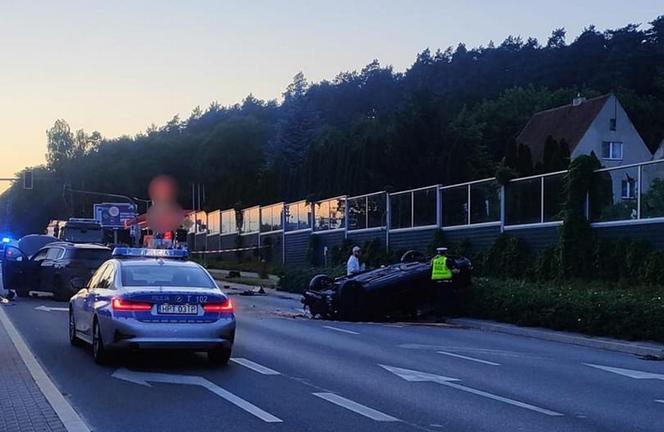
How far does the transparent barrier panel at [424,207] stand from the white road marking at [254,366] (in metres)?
20.2

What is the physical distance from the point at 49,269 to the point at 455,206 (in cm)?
1349

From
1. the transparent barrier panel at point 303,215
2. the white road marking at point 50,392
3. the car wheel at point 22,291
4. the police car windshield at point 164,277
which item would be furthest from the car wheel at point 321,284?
the transparent barrier panel at point 303,215

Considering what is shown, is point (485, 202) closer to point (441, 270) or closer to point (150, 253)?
point (441, 270)

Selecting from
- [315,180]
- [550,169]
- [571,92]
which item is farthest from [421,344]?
[571,92]

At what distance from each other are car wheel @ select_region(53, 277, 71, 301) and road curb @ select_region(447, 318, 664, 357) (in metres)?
10.6

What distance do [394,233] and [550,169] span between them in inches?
592

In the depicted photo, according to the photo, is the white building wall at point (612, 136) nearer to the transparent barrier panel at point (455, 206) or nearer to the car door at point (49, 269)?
the transparent barrier panel at point (455, 206)

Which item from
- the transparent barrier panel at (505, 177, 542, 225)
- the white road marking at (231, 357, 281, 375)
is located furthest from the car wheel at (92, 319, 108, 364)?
the transparent barrier panel at (505, 177, 542, 225)

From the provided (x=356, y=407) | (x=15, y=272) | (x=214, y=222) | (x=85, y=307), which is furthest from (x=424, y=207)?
(x=214, y=222)

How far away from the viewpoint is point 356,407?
1006 centimetres

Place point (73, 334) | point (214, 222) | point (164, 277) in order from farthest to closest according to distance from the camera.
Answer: point (214, 222)
point (73, 334)
point (164, 277)

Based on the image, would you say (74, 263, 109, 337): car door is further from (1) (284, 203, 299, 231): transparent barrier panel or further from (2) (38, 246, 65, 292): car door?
(1) (284, 203, 299, 231): transparent barrier panel

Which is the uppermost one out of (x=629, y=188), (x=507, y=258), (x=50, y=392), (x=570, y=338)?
(x=629, y=188)

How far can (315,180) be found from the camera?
73.8 meters
